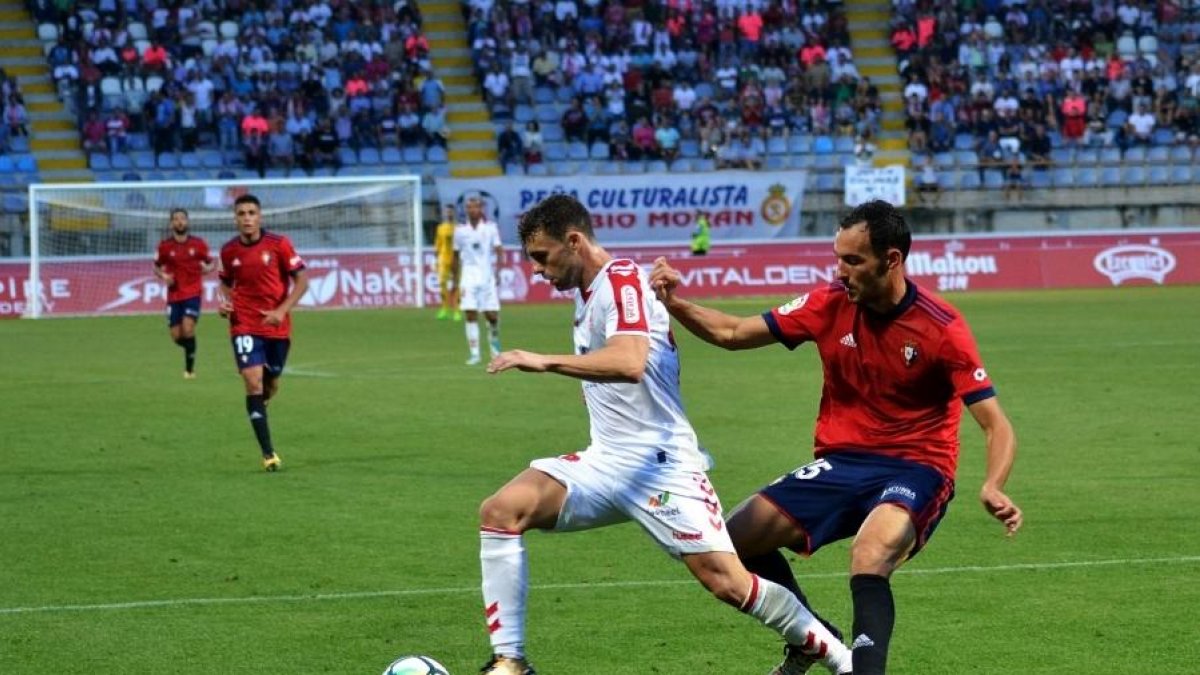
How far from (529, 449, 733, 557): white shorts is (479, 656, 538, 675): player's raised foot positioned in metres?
0.56

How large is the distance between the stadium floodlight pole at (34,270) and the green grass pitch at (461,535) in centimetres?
1334

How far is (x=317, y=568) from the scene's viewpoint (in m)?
10.4

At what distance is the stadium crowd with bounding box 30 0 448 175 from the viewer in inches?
1649

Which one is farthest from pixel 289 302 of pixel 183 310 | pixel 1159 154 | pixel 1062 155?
pixel 1159 154

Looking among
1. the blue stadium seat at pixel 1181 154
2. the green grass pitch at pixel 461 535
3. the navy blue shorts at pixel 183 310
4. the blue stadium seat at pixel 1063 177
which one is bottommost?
Answer: the green grass pitch at pixel 461 535

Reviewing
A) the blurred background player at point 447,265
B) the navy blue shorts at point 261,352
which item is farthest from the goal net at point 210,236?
the navy blue shorts at point 261,352

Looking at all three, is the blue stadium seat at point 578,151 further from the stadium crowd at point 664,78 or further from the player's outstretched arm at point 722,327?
the player's outstretched arm at point 722,327

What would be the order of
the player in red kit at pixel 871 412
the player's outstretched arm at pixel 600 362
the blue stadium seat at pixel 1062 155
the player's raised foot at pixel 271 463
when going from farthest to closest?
the blue stadium seat at pixel 1062 155 < the player's raised foot at pixel 271 463 < the player in red kit at pixel 871 412 < the player's outstretched arm at pixel 600 362

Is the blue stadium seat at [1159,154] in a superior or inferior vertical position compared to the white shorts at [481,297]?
superior

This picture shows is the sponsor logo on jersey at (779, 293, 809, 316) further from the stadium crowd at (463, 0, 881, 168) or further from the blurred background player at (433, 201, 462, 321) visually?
the stadium crowd at (463, 0, 881, 168)

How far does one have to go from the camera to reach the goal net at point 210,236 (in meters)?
36.4

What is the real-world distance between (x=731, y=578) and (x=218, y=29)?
39.8m

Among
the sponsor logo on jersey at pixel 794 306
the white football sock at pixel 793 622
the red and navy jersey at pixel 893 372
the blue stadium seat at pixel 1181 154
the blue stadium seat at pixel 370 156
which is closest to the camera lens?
the red and navy jersey at pixel 893 372

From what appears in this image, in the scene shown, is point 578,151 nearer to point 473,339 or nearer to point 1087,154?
point 1087,154
